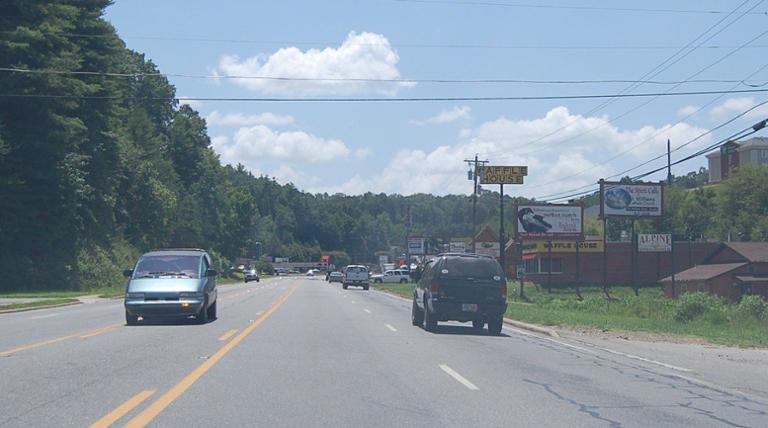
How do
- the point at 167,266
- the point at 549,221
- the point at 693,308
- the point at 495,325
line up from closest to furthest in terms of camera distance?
the point at 495,325
the point at 167,266
the point at 693,308
the point at 549,221

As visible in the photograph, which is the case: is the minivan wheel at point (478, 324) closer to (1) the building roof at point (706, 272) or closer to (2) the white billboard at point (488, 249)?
(1) the building roof at point (706, 272)

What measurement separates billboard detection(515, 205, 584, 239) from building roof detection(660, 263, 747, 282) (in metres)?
8.05

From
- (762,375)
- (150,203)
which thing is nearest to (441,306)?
(762,375)

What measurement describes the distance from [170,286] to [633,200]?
1918 inches

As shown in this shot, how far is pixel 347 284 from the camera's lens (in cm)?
7425

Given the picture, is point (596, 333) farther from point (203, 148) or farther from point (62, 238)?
point (203, 148)

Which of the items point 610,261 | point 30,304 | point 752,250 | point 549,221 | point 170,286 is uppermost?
point 549,221

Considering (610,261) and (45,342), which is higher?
(610,261)

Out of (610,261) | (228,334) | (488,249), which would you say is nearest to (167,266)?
(228,334)

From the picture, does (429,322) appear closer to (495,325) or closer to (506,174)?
(495,325)

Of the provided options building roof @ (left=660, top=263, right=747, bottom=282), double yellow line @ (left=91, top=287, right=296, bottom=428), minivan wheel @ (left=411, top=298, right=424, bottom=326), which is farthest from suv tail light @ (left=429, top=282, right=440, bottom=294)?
building roof @ (left=660, top=263, right=747, bottom=282)

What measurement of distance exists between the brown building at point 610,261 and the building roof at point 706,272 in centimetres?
958

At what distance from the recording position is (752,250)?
6675 cm

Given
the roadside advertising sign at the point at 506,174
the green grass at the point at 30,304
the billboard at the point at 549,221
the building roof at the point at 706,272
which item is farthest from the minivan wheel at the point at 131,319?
the building roof at the point at 706,272
